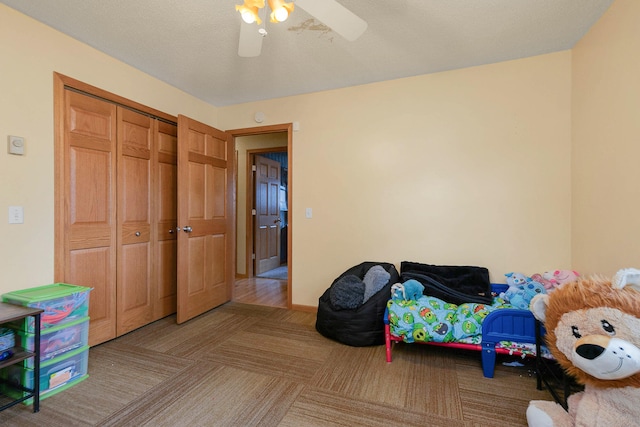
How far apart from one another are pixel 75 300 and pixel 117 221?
30.1 inches

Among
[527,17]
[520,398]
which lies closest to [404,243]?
[520,398]

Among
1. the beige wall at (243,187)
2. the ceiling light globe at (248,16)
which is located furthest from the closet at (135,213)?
the ceiling light globe at (248,16)

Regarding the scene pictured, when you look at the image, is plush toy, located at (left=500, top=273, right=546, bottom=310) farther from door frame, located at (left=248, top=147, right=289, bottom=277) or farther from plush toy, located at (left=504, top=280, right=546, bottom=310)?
door frame, located at (left=248, top=147, right=289, bottom=277)

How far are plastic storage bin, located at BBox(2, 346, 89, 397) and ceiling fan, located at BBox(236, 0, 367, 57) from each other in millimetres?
2223

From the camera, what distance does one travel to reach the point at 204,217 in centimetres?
303

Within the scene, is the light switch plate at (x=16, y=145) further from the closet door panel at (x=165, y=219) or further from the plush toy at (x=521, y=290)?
the plush toy at (x=521, y=290)

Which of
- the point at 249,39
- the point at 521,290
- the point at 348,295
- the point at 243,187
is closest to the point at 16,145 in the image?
the point at 249,39

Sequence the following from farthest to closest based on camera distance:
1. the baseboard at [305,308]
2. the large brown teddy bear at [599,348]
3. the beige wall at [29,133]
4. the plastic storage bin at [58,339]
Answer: the baseboard at [305,308] < the beige wall at [29,133] < the plastic storage bin at [58,339] < the large brown teddy bear at [599,348]

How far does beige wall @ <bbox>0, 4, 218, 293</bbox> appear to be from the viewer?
5.94 feet

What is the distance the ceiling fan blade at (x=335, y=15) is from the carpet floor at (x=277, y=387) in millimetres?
2084

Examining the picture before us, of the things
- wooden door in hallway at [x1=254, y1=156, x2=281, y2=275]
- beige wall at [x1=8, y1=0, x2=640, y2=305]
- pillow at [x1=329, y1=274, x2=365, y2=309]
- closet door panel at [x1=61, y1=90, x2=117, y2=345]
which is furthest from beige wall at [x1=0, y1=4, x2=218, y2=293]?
wooden door in hallway at [x1=254, y1=156, x2=281, y2=275]

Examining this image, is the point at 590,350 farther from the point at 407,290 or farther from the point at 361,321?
the point at 361,321

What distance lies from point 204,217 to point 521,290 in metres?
2.93

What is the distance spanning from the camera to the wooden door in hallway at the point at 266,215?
16.1ft
